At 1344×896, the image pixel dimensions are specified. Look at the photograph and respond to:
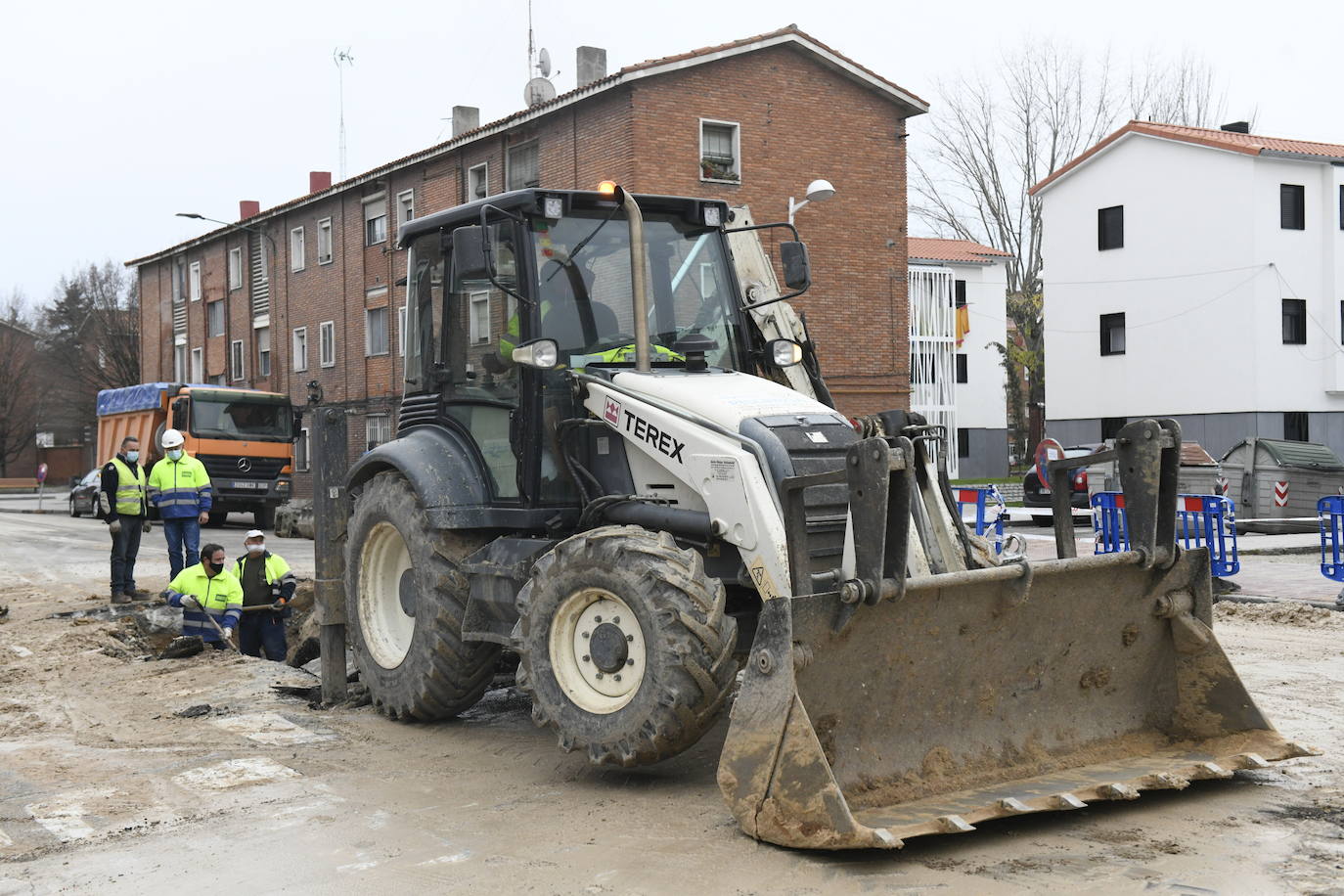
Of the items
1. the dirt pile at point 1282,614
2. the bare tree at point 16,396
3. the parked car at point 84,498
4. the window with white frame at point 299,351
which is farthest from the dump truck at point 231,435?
the bare tree at point 16,396

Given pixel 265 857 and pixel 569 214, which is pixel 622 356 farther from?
pixel 265 857

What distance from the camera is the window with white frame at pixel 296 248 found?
3741 centimetres

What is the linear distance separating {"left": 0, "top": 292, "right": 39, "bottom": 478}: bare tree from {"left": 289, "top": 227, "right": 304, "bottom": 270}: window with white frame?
109ft

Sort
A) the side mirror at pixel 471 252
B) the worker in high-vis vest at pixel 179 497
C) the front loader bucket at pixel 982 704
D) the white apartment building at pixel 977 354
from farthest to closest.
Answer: the white apartment building at pixel 977 354, the worker in high-vis vest at pixel 179 497, the side mirror at pixel 471 252, the front loader bucket at pixel 982 704

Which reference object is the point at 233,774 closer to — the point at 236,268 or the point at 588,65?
the point at 588,65

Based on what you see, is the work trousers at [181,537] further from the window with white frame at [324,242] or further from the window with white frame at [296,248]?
the window with white frame at [296,248]

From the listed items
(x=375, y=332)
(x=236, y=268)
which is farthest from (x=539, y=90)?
(x=236, y=268)

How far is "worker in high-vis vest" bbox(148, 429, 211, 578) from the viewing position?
1383cm

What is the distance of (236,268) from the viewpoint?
41.1 metres

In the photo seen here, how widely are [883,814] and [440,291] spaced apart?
13.0ft

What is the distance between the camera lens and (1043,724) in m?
5.62

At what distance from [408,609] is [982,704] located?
133 inches

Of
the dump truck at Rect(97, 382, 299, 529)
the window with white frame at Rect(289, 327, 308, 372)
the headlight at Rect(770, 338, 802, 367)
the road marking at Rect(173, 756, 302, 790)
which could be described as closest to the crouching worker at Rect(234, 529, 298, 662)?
the road marking at Rect(173, 756, 302, 790)

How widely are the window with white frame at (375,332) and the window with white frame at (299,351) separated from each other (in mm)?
3683
